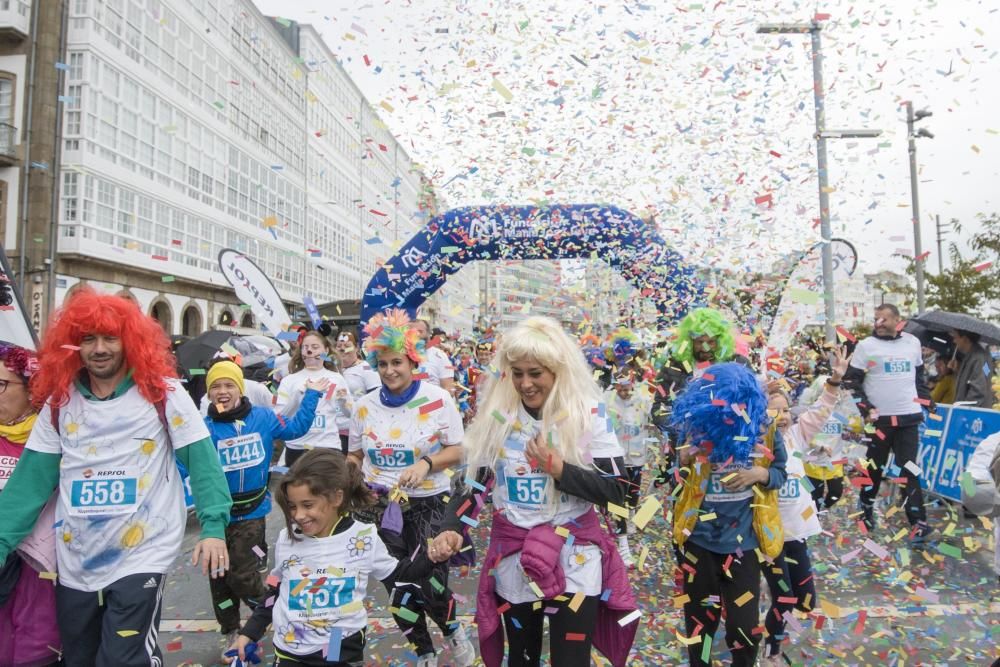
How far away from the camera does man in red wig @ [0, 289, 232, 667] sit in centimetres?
268

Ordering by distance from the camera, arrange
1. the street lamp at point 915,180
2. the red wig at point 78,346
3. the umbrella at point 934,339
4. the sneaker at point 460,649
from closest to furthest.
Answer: the red wig at point 78,346
the sneaker at point 460,649
the umbrella at point 934,339
the street lamp at point 915,180

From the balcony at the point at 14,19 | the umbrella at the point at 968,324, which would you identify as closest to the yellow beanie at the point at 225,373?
the umbrella at the point at 968,324

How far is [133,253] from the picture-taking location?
23.7 meters

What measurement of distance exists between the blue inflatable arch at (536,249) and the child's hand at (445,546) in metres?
7.48

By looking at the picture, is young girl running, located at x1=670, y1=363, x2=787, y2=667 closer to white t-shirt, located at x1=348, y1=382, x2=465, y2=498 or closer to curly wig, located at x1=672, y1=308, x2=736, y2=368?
curly wig, located at x1=672, y1=308, x2=736, y2=368

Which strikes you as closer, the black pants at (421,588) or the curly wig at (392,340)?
the black pants at (421,588)

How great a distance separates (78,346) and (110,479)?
55 cm

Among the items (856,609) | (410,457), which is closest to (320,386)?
(410,457)

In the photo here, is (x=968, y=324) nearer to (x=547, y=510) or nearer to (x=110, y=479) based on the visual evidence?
(x=547, y=510)

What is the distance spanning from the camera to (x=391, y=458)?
383 cm

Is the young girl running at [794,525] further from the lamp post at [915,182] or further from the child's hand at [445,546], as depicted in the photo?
the lamp post at [915,182]

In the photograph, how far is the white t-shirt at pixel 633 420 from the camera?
6.52 m

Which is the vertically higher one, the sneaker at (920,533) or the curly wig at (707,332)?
the curly wig at (707,332)

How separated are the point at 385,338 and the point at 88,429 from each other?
155cm
